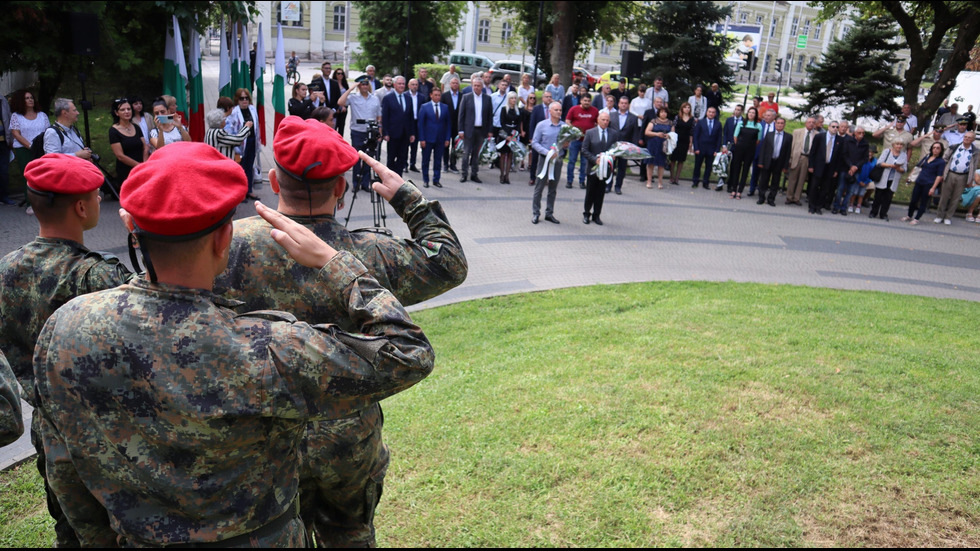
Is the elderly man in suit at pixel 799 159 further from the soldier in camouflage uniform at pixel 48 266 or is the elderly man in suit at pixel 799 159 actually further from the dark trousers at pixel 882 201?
the soldier in camouflage uniform at pixel 48 266

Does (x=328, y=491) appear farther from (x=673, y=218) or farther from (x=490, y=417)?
(x=673, y=218)

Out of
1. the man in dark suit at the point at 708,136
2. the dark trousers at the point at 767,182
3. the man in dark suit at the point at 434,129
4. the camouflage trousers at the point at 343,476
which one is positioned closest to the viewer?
the camouflage trousers at the point at 343,476

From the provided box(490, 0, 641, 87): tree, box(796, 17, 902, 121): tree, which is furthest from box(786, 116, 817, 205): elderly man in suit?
box(490, 0, 641, 87): tree

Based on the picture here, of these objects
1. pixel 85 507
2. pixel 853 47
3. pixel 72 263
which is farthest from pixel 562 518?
pixel 853 47

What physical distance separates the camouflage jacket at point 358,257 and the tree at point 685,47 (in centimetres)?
2212

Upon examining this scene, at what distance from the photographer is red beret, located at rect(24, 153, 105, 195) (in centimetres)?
310

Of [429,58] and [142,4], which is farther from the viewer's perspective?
[429,58]

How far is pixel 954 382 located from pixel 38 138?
A: 37.6ft

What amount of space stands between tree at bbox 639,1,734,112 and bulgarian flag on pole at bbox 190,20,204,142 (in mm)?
15051

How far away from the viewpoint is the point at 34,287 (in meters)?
3.01

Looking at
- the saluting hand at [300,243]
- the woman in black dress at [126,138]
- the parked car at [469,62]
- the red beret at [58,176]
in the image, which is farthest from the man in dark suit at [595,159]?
the parked car at [469,62]

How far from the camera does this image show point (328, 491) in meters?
3.01

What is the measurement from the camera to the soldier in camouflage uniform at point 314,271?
108 inches

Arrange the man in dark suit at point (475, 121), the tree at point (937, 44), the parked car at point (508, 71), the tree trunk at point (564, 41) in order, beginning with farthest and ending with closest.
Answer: the parked car at point (508, 71), the tree trunk at point (564, 41), the tree at point (937, 44), the man in dark suit at point (475, 121)
